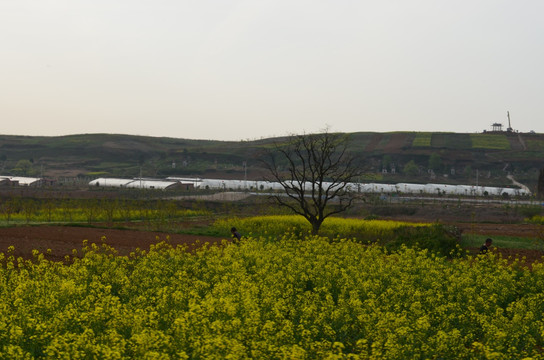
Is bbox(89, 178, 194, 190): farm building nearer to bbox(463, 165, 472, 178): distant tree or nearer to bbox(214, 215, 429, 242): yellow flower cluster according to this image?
bbox(214, 215, 429, 242): yellow flower cluster

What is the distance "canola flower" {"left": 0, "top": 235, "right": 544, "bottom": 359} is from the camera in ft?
33.4

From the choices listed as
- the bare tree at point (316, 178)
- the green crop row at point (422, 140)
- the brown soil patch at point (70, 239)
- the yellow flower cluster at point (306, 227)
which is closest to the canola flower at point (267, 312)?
the brown soil patch at point (70, 239)

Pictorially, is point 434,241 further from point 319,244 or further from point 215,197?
point 215,197

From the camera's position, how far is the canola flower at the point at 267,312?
10188mm

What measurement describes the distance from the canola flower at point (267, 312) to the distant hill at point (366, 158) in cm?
10072

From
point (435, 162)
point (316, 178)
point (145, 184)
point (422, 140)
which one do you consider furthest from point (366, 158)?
point (316, 178)

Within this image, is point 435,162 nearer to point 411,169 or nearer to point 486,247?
point 411,169

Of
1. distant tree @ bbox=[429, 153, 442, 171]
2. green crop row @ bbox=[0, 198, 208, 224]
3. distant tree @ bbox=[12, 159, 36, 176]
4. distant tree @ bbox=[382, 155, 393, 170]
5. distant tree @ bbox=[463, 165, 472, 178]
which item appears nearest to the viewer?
green crop row @ bbox=[0, 198, 208, 224]

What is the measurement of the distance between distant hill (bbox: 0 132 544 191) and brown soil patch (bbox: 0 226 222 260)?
83.4m

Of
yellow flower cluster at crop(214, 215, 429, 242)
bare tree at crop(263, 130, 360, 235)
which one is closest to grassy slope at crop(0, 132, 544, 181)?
bare tree at crop(263, 130, 360, 235)

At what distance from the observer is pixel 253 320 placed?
1151 centimetres

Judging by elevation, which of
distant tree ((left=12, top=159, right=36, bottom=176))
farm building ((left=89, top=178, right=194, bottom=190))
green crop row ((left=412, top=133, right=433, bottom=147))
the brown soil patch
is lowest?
the brown soil patch

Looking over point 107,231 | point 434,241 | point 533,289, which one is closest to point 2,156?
point 107,231

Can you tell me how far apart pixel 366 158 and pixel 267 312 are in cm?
13225
